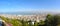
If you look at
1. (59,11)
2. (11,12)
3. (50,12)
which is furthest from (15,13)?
(59,11)

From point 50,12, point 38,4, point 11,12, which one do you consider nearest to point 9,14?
point 11,12

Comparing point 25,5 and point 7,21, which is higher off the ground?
point 25,5

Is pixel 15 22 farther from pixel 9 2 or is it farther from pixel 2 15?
pixel 9 2

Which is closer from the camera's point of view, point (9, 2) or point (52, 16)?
point (52, 16)

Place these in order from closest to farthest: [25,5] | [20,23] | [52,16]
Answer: [52,16], [20,23], [25,5]

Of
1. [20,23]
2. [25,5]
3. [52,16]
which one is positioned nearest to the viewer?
[52,16]

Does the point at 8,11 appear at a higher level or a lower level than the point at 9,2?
lower

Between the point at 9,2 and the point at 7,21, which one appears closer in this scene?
the point at 7,21

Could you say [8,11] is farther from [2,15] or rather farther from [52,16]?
[52,16]

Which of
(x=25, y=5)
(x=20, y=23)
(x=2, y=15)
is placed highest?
(x=25, y=5)
